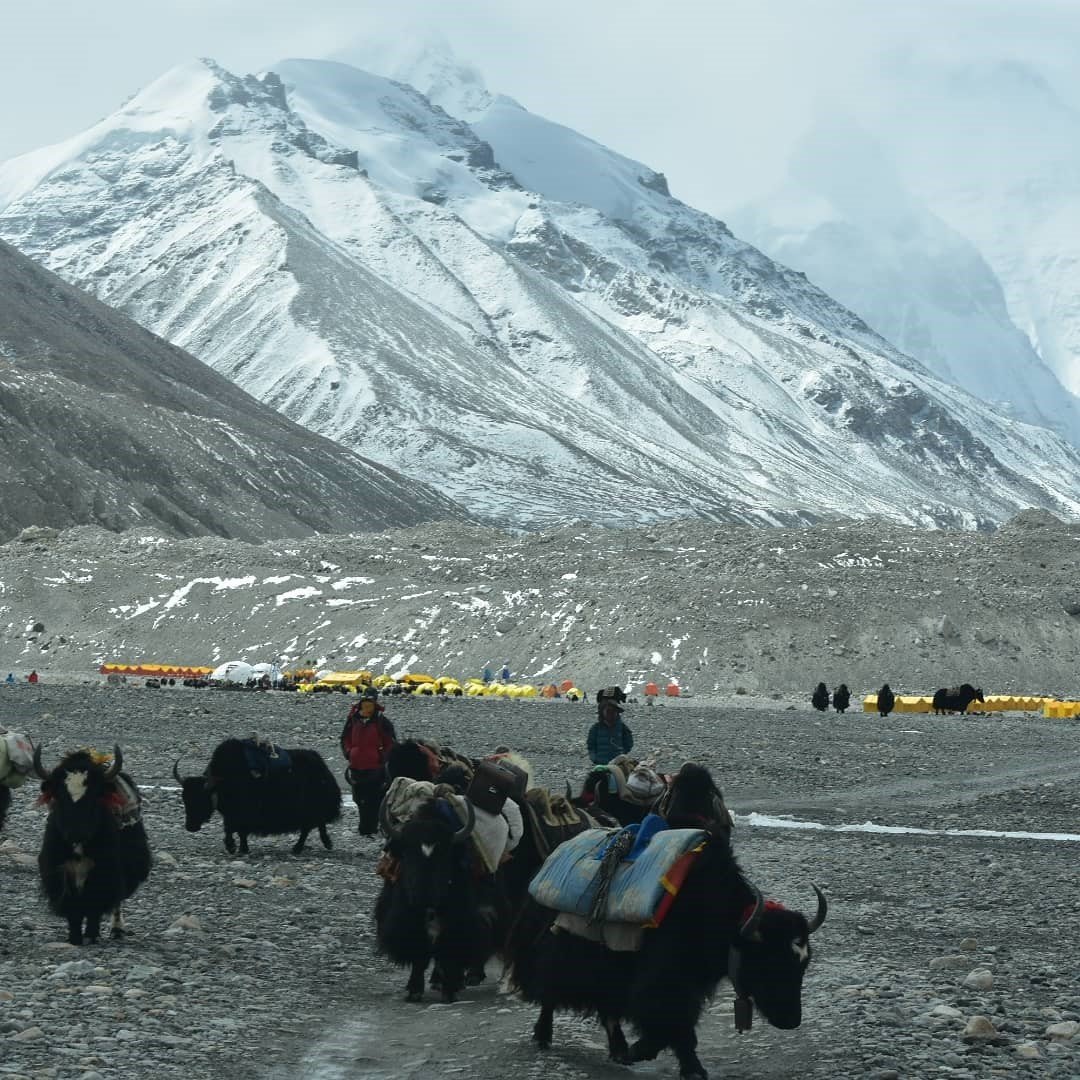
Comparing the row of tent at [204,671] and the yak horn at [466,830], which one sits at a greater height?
the row of tent at [204,671]

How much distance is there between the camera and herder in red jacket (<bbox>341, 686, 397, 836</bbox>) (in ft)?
56.9

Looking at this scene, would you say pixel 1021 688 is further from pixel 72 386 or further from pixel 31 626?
pixel 72 386

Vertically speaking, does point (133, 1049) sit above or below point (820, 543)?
below

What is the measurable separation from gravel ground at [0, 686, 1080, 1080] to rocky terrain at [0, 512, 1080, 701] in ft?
108

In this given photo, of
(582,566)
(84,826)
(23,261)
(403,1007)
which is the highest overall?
(23,261)

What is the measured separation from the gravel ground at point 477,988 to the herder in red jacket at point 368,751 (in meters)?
0.53

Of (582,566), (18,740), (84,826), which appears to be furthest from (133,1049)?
(582,566)

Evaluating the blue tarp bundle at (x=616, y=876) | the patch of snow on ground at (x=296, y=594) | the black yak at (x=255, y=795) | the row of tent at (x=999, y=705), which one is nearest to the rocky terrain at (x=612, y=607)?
the patch of snow on ground at (x=296, y=594)

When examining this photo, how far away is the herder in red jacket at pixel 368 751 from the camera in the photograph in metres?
17.3

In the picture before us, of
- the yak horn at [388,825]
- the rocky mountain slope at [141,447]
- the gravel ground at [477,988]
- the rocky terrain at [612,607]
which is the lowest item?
the gravel ground at [477,988]

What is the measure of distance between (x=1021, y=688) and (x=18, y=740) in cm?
4707

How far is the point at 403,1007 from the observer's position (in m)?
10.5

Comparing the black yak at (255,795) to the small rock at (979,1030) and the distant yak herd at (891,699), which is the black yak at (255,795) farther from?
the distant yak herd at (891,699)

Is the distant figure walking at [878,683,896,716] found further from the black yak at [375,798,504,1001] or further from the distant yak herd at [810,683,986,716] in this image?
the black yak at [375,798,504,1001]
